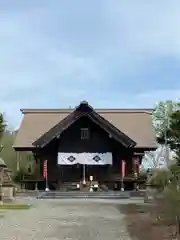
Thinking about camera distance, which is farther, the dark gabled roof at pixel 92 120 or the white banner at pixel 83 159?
the white banner at pixel 83 159

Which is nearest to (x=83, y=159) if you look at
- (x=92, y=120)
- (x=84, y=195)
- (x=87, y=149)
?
(x=87, y=149)

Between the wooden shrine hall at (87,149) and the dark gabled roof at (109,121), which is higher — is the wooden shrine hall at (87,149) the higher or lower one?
the lower one

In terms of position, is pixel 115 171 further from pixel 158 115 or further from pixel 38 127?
pixel 158 115

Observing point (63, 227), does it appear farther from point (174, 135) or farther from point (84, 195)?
point (174, 135)

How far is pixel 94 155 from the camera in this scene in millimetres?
43844

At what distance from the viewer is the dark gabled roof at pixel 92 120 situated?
1692 inches

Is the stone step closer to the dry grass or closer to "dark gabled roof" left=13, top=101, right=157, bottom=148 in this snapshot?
"dark gabled roof" left=13, top=101, right=157, bottom=148

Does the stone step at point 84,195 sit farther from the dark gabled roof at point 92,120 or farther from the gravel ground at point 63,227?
the gravel ground at point 63,227

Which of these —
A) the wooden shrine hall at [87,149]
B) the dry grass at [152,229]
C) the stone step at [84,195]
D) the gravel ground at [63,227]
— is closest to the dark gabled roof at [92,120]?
the wooden shrine hall at [87,149]

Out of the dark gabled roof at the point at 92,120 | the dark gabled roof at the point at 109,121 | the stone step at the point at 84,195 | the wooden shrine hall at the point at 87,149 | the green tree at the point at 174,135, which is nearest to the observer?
the stone step at the point at 84,195

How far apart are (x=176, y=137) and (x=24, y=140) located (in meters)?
14.2

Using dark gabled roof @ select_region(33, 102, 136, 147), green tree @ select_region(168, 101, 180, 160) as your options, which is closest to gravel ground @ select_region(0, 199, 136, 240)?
green tree @ select_region(168, 101, 180, 160)

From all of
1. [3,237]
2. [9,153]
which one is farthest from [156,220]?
[9,153]

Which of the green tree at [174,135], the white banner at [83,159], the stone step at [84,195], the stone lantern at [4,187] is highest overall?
the green tree at [174,135]
